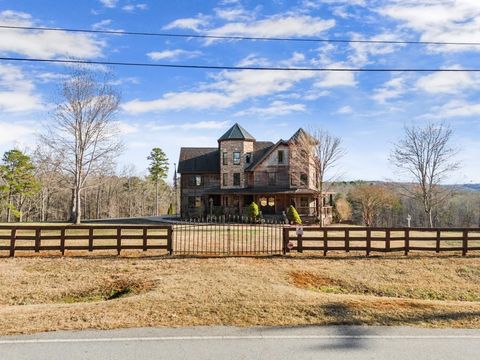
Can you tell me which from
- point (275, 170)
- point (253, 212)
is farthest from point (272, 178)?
point (253, 212)

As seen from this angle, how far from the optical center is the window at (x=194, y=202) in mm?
41656

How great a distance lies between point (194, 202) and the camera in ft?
137

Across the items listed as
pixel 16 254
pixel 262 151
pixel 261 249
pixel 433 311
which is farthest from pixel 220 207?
pixel 433 311

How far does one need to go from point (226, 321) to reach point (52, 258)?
32.7 feet

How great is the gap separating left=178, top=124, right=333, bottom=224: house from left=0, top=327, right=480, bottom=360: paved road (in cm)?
2796

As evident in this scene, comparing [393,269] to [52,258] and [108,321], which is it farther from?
[52,258]

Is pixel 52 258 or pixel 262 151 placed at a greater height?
pixel 262 151

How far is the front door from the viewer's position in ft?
126

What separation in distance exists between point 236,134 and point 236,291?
3064 cm

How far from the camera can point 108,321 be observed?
805cm

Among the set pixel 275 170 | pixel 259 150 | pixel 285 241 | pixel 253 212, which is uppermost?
pixel 259 150

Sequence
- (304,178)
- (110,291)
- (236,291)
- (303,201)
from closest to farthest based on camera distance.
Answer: (236,291)
(110,291)
(303,201)
(304,178)

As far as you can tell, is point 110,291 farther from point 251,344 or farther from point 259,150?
point 259,150

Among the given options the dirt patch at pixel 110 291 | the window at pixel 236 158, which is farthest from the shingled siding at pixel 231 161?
the dirt patch at pixel 110 291
